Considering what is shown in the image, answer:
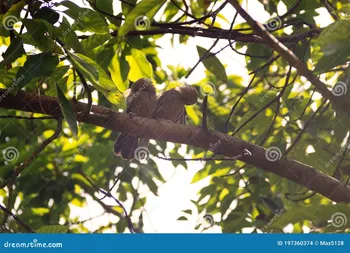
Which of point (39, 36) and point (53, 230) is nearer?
point (39, 36)

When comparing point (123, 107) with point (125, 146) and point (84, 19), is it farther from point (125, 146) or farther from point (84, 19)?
point (125, 146)

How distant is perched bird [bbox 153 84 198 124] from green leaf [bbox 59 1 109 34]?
1797 millimetres

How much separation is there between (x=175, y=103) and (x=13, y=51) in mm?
2214

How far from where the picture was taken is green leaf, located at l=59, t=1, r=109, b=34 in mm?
2789

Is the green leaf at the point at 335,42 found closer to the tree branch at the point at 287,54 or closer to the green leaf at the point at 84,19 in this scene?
the tree branch at the point at 287,54

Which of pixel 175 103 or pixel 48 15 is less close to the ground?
pixel 175 103

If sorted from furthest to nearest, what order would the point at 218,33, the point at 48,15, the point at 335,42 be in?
the point at 218,33, the point at 48,15, the point at 335,42

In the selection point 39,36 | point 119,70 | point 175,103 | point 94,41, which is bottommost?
point 39,36

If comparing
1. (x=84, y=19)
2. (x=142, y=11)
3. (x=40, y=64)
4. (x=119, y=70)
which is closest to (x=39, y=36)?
(x=40, y=64)

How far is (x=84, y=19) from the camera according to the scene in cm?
284

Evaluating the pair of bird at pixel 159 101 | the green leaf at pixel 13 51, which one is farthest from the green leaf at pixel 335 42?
the pair of bird at pixel 159 101

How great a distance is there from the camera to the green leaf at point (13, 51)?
264 cm

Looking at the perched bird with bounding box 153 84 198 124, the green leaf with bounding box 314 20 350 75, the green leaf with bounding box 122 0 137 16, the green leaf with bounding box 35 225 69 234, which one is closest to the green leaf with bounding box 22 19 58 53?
the green leaf with bounding box 122 0 137 16

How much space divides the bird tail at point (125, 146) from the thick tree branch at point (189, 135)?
118 centimetres
